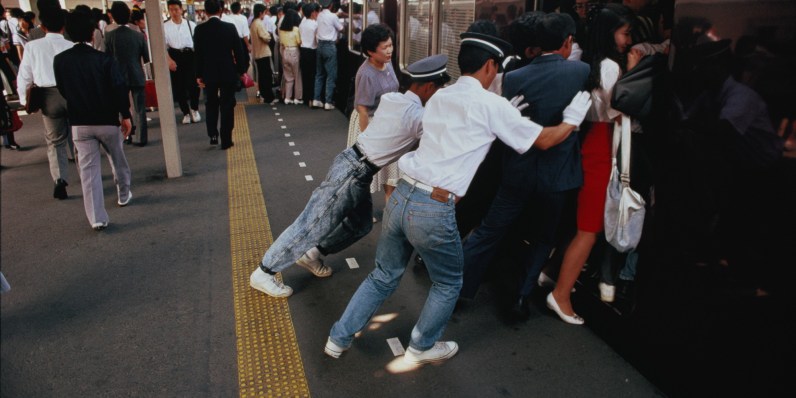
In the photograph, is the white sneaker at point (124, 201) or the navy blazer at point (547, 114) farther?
the white sneaker at point (124, 201)

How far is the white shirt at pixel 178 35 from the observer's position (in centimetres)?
861

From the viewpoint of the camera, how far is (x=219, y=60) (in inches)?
271

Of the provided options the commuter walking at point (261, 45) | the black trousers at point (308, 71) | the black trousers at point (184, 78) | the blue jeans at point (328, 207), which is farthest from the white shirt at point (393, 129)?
the commuter walking at point (261, 45)

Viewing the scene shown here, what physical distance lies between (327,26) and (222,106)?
3077 millimetres

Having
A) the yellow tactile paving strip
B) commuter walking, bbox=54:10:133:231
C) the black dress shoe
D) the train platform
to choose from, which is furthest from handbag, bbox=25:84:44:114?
the yellow tactile paving strip

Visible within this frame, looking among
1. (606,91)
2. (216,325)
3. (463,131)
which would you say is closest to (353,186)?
(463,131)

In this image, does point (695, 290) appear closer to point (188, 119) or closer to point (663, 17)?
point (663, 17)

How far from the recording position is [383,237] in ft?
8.73

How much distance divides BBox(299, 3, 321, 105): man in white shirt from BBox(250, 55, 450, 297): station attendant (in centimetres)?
689

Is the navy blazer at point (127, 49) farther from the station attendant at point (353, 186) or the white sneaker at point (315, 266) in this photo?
the station attendant at point (353, 186)

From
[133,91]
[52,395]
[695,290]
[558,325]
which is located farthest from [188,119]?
[695,290]

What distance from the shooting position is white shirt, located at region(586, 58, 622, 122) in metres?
2.84

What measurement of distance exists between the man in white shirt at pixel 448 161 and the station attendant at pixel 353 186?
349 millimetres

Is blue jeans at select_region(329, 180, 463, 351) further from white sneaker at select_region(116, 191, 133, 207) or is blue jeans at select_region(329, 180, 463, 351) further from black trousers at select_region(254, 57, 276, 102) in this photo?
black trousers at select_region(254, 57, 276, 102)
